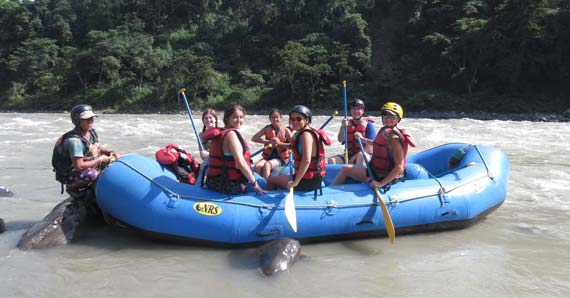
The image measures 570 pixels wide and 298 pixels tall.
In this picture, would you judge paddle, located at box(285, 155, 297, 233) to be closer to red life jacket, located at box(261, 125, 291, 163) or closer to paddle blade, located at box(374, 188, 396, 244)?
paddle blade, located at box(374, 188, 396, 244)

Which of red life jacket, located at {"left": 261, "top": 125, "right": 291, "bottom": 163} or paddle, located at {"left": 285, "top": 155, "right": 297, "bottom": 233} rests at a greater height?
red life jacket, located at {"left": 261, "top": 125, "right": 291, "bottom": 163}

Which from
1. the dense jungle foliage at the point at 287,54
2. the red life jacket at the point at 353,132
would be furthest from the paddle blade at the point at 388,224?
the dense jungle foliage at the point at 287,54

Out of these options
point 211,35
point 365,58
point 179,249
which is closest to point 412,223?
point 179,249

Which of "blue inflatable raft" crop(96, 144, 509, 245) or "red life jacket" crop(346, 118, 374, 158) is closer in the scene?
"blue inflatable raft" crop(96, 144, 509, 245)

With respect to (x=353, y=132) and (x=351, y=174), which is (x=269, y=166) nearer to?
(x=351, y=174)

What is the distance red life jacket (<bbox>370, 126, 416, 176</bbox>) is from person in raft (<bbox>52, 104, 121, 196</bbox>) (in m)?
2.44

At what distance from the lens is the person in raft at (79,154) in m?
3.54

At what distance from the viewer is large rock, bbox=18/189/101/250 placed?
11.5 feet

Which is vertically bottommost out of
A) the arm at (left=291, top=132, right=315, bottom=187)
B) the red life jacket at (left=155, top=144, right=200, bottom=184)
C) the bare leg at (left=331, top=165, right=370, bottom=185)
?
the bare leg at (left=331, top=165, right=370, bottom=185)

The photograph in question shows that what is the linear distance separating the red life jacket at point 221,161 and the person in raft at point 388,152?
1195 millimetres

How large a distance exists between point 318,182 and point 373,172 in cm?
60

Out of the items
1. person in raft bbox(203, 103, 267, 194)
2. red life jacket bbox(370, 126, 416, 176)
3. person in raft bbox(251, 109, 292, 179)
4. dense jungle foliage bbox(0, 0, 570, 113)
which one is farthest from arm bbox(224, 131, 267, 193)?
dense jungle foliage bbox(0, 0, 570, 113)

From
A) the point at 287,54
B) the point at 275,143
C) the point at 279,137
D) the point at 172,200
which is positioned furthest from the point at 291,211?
the point at 287,54

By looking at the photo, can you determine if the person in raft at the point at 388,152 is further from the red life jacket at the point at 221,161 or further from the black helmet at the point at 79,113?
the black helmet at the point at 79,113
